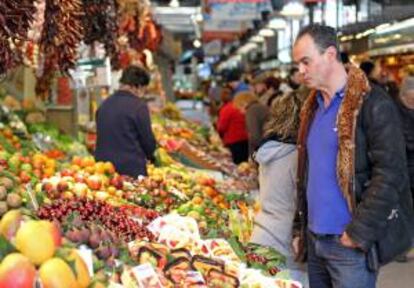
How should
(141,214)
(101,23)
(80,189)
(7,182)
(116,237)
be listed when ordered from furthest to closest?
(101,23)
(80,189)
(141,214)
(7,182)
(116,237)

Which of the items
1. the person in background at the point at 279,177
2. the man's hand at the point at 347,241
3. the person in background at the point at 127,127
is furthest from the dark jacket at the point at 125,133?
the man's hand at the point at 347,241

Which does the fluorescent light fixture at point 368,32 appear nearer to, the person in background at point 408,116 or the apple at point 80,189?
the person in background at point 408,116

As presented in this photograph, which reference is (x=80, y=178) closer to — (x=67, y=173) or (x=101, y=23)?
(x=67, y=173)

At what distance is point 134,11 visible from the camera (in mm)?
9492

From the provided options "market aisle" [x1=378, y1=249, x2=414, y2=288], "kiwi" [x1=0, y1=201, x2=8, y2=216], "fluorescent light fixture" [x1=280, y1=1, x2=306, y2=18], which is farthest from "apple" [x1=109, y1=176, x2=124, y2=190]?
"fluorescent light fixture" [x1=280, y1=1, x2=306, y2=18]

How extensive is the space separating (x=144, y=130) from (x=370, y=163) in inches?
127

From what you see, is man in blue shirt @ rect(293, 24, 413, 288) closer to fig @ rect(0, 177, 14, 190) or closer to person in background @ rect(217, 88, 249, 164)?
fig @ rect(0, 177, 14, 190)

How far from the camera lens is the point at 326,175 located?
12.1 ft

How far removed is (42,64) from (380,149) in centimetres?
341

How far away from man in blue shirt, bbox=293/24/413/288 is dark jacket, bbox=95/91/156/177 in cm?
287

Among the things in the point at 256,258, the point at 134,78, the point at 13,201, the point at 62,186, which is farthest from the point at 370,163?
the point at 134,78

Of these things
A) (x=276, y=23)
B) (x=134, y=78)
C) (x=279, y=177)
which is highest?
(x=276, y=23)

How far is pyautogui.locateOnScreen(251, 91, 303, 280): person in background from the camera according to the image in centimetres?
431

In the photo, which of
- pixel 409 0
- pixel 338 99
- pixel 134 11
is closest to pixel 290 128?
pixel 338 99
